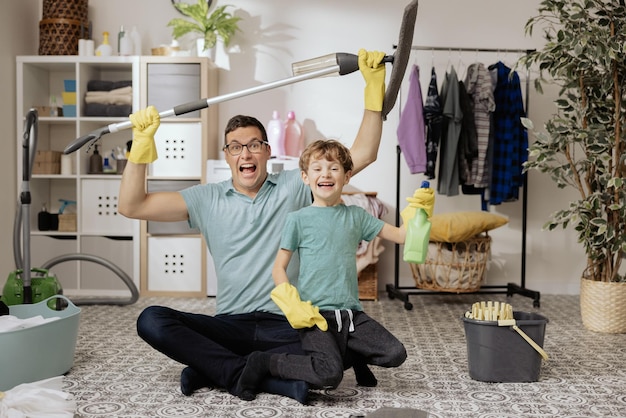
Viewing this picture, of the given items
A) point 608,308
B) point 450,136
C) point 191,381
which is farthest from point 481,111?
point 191,381

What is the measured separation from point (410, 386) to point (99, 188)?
9.26ft

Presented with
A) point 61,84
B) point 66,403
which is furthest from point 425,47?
point 66,403

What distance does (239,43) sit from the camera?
4961mm

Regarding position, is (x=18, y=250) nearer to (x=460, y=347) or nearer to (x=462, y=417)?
(x=460, y=347)

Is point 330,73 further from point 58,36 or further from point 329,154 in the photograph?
point 58,36

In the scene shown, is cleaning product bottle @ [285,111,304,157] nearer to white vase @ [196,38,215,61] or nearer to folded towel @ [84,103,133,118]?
white vase @ [196,38,215,61]

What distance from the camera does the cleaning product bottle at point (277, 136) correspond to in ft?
15.3

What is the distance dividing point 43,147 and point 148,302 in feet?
4.48

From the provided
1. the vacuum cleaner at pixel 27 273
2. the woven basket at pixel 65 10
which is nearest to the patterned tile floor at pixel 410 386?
the vacuum cleaner at pixel 27 273

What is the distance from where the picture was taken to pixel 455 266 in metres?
4.29

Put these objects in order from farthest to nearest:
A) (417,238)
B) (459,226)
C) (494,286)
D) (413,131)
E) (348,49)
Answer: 1. (348,49)
2. (494,286)
3. (413,131)
4. (459,226)
5. (417,238)

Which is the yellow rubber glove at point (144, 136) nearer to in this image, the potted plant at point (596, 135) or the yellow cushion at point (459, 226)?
the potted plant at point (596, 135)

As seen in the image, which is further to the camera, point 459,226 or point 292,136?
point 292,136

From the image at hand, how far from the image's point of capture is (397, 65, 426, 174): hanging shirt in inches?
175
